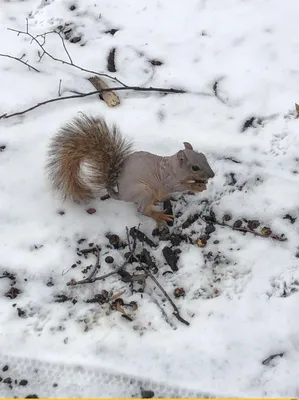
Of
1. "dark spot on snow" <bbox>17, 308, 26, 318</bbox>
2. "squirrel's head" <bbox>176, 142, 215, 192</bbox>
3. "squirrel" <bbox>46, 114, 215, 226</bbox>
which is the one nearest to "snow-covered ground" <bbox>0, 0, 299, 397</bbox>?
"dark spot on snow" <bbox>17, 308, 26, 318</bbox>

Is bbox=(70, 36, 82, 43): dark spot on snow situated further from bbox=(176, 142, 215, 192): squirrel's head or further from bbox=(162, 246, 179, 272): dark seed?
bbox=(162, 246, 179, 272): dark seed

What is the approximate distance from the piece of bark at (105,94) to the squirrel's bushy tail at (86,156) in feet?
2.13

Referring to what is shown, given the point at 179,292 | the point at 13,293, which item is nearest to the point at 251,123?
the point at 179,292

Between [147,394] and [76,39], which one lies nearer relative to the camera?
[147,394]

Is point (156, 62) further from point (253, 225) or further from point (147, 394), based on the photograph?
point (147, 394)

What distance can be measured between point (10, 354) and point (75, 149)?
3.50 feet

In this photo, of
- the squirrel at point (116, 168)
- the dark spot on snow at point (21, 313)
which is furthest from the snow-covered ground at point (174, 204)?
the squirrel at point (116, 168)

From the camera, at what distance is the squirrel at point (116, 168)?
112 inches

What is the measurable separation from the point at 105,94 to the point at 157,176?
3.13ft

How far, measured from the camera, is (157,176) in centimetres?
292

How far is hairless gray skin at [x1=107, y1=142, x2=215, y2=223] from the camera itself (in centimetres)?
289

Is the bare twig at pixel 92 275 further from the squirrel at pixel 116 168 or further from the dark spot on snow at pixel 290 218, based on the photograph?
the dark spot on snow at pixel 290 218

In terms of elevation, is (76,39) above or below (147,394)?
above

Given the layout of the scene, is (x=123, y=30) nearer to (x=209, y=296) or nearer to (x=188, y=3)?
(x=188, y=3)
